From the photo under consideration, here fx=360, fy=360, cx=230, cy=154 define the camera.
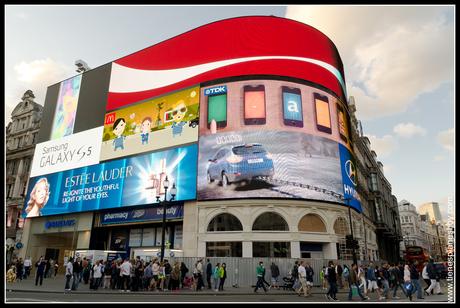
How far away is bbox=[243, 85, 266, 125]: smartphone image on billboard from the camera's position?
107 feet

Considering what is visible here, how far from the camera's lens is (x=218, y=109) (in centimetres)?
3391

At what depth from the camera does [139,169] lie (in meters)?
36.2

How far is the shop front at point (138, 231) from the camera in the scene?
33.3m

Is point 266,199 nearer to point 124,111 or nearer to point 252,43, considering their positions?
point 252,43

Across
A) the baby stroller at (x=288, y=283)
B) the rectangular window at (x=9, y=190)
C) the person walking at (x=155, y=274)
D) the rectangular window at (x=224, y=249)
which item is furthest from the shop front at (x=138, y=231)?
the rectangular window at (x=9, y=190)

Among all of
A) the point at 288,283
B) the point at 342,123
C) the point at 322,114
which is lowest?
the point at 288,283

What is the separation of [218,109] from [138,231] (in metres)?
14.9

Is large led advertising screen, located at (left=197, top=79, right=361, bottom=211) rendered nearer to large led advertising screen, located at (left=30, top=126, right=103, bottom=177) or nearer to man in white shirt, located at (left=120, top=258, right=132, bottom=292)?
man in white shirt, located at (left=120, top=258, right=132, bottom=292)

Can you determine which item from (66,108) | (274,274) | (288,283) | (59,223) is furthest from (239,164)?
(66,108)

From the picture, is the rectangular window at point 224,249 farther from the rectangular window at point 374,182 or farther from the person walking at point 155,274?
the rectangular window at point 374,182

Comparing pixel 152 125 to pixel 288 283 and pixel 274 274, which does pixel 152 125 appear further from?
pixel 288 283

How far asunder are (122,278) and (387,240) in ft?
186
